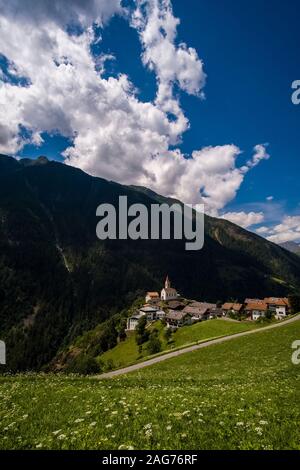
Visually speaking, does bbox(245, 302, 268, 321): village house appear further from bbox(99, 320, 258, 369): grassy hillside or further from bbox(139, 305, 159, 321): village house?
bbox(99, 320, 258, 369): grassy hillside

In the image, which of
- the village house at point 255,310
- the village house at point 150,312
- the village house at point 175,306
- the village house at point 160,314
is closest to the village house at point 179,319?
the village house at point 160,314

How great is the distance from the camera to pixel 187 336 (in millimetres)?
91875

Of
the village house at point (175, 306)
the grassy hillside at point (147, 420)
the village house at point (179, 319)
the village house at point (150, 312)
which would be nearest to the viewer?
the grassy hillside at point (147, 420)

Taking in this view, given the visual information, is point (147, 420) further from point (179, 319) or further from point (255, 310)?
point (255, 310)

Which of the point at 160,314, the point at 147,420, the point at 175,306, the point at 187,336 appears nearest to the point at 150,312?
the point at 160,314

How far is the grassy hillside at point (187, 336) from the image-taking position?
81.2 metres

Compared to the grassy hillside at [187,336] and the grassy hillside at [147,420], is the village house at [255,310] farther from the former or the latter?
the grassy hillside at [147,420]

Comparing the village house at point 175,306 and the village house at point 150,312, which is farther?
the village house at point 175,306

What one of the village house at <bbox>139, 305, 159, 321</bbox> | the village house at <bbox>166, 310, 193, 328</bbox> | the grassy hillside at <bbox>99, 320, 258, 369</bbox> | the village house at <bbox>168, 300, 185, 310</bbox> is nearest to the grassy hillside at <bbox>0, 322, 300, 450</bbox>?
the grassy hillside at <bbox>99, 320, 258, 369</bbox>

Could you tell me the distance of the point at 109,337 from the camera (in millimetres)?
152125

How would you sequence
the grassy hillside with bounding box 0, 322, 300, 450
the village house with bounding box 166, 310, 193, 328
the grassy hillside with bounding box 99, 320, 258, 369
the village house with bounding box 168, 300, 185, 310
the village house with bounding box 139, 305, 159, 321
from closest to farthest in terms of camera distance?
the grassy hillside with bounding box 0, 322, 300, 450 → the grassy hillside with bounding box 99, 320, 258, 369 → the village house with bounding box 166, 310, 193, 328 → the village house with bounding box 139, 305, 159, 321 → the village house with bounding box 168, 300, 185, 310

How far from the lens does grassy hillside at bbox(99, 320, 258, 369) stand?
8124 centimetres

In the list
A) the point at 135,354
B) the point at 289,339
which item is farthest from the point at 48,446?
the point at 135,354
